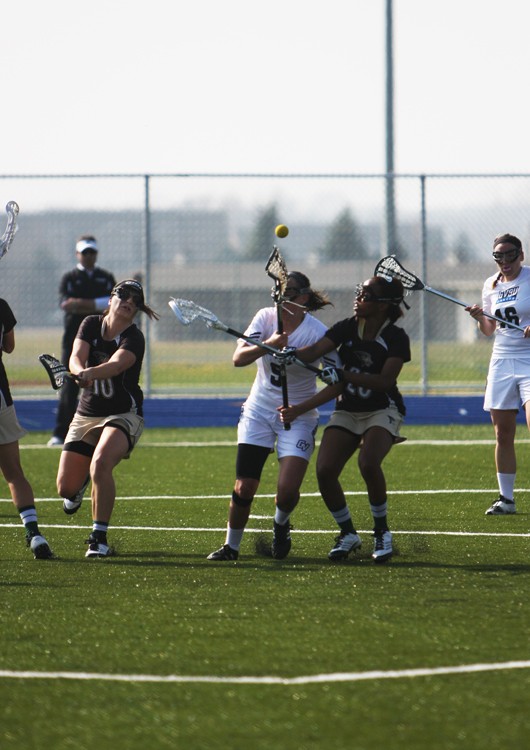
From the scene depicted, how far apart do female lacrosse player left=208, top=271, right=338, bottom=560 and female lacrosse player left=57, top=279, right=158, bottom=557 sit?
74cm

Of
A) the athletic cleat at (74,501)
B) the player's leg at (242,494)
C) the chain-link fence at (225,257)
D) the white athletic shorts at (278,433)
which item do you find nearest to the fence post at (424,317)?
the chain-link fence at (225,257)

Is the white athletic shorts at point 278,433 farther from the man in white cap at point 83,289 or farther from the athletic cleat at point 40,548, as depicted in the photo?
the man in white cap at point 83,289

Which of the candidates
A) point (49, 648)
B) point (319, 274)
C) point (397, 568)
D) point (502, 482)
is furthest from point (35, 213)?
point (49, 648)

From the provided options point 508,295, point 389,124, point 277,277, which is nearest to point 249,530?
point 277,277

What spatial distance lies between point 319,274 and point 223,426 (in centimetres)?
394

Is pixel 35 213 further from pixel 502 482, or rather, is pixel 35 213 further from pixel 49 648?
pixel 49 648

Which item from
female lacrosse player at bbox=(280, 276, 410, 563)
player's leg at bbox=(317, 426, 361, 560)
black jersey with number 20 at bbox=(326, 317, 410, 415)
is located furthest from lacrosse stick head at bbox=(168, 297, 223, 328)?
player's leg at bbox=(317, 426, 361, 560)

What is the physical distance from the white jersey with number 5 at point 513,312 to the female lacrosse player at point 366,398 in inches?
93.4

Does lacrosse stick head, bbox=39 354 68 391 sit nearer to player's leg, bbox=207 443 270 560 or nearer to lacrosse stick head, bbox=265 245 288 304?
player's leg, bbox=207 443 270 560

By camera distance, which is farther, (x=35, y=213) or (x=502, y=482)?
(x=35, y=213)

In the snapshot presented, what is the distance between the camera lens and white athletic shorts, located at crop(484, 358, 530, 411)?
9945mm

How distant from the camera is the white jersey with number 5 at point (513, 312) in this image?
1000 centimetres

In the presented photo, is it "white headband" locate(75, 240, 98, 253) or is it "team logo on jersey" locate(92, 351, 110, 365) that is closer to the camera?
"team logo on jersey" locate(92, 351, 110, 365)

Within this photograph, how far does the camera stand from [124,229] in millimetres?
17859
